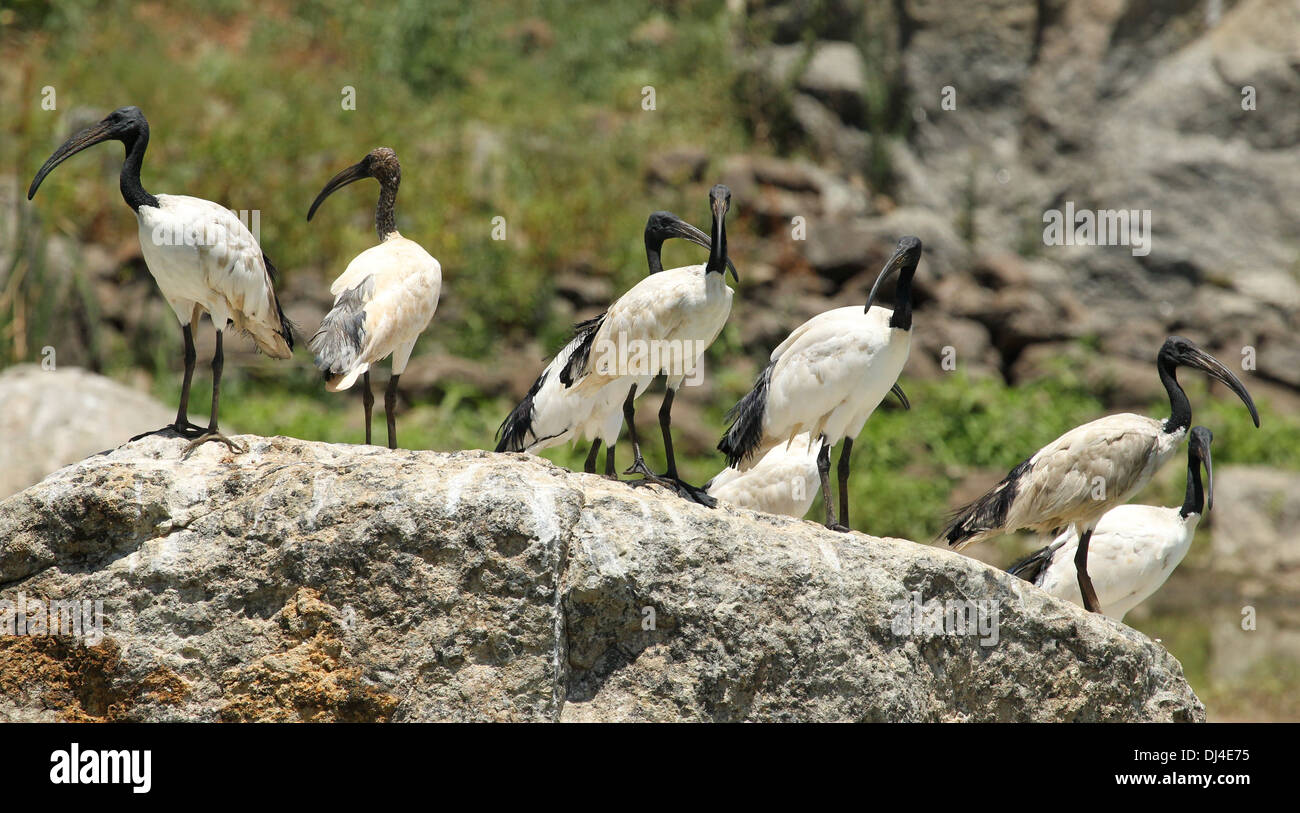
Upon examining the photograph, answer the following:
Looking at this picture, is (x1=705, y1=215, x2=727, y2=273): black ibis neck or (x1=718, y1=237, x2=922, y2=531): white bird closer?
(x1=705, y1=215, x2=727, y2=273): black ibis neck

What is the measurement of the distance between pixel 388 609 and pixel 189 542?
0.87m

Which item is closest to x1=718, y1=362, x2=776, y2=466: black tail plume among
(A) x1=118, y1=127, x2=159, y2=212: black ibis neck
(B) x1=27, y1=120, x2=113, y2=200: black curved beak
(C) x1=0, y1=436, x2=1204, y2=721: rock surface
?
(C) x1=0, y1=436, x2=1204, y2=721: rock surface

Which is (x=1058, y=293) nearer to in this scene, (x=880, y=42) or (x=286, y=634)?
(x=880, y=42)

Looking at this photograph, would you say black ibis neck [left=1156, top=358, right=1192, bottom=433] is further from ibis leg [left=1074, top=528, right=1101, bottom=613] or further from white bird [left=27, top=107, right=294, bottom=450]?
white bird [left=27, top=107, right=294, bottom=450]

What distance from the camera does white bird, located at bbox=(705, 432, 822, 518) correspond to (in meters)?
8.39

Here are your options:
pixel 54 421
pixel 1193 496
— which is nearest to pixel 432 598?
pixel 1193 496

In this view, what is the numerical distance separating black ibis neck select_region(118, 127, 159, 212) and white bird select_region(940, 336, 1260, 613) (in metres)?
4.68

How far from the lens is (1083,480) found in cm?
763

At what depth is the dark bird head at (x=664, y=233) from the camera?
283 inches

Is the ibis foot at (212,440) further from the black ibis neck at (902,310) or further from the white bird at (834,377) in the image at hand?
the black ibis neck at (902,310)

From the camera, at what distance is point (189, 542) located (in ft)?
18.6

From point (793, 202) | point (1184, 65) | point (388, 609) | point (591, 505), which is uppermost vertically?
point (1184, 65)
